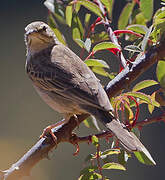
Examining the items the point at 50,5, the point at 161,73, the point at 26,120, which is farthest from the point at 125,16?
the point at 26,120

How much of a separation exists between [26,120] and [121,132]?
10.1ft

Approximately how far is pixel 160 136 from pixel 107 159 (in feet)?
9.70

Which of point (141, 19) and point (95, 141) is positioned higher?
point (141, 19)

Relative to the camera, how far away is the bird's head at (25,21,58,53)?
7.73 ft

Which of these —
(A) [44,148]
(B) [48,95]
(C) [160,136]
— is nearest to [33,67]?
(B) [48,95]

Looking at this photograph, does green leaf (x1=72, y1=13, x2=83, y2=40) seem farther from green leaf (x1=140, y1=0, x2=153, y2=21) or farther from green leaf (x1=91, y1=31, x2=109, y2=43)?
green leaf (x1=140, y1=0, x2=153, y2=21)

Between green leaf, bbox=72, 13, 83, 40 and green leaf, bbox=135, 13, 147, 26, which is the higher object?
green leaf, bbox=72, 13, 83, 40

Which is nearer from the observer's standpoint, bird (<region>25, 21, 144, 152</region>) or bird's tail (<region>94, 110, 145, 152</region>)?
bird's tail (<region>94, 110, 145, 152</region>)

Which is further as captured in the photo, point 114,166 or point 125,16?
point 125,16

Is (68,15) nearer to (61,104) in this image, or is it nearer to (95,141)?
(61,104)

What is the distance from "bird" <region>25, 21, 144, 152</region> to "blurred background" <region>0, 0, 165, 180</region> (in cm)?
188

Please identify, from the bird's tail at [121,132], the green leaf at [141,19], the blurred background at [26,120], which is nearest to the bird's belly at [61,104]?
the bird's tail at [121,132]


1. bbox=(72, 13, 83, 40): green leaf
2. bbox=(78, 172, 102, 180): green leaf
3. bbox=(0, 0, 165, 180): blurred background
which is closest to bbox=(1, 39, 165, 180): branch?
bbox=(78, 172, 102, 180): green leaf

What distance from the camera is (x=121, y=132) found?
172 cm
